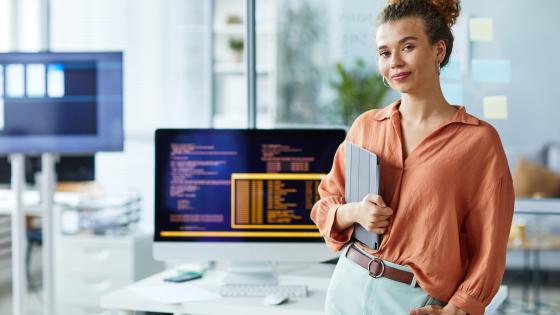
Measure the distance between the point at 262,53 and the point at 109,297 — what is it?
6.70 feet

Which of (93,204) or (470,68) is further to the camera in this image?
(93,204)

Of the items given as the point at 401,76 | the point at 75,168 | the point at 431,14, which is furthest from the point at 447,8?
the point at 75,168

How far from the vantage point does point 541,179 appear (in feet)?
10.7

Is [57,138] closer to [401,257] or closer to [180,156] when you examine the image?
[180,156]

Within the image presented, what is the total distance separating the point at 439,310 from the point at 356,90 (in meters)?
2.23

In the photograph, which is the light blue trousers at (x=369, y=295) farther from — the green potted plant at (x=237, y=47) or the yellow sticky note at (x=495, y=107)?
the green potted plant at (x=237, y=47)

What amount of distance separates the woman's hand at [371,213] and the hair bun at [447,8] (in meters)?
0.43

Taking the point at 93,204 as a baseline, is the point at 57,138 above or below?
above

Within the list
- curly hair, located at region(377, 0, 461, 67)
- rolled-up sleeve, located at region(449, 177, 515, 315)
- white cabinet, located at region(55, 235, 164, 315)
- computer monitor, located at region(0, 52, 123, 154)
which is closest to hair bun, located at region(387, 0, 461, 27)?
curly hair, located at region(377, 0, 461, 67)

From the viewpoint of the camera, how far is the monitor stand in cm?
250

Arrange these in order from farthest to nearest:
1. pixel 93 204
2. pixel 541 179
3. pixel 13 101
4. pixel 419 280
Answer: pixel 93 204, pixel 541 179, pixel 13 101, pixel 419 280

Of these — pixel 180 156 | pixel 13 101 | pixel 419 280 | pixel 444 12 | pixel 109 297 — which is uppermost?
pixel 444 12

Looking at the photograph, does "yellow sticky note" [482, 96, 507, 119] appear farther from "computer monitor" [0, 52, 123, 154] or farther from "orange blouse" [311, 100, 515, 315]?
"orange blouse" [311, 100, 515, 315]

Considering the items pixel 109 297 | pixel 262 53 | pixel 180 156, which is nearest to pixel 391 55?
pixel 180 156
